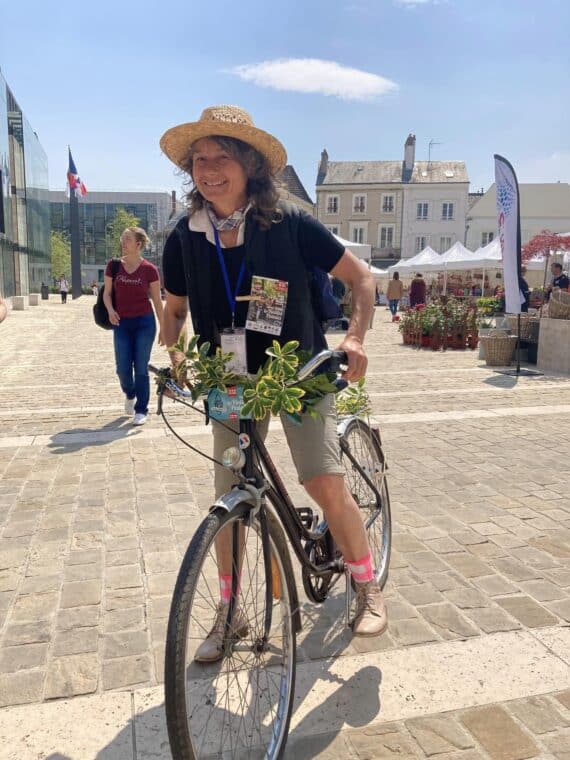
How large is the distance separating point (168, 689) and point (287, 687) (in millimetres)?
525

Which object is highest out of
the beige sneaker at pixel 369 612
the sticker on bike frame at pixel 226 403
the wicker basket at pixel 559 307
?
the wicker basket at pixel 559 307

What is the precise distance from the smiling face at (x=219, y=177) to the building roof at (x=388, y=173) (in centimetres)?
6247

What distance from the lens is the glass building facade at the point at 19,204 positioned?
1435 inches

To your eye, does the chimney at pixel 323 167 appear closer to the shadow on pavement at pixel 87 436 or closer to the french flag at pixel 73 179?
the french flag at pixel 73 179

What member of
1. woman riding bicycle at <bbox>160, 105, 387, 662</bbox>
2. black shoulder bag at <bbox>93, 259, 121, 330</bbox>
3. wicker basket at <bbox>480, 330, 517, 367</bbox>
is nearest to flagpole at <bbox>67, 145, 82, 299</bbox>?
wicker basket at <bbox>480, 330, 517, 367</bbox>

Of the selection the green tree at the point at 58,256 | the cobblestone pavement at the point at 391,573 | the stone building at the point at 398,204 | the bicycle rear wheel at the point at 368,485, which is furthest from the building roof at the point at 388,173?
the bicycle rear wheel at the point at 368,485

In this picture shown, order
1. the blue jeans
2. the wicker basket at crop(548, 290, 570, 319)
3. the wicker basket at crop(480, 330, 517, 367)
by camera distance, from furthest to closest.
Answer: the wicker basket at crop(480, 330, 517, 367) → the wicker basket at crop(548, 290, 570, 319) → the blue jeans

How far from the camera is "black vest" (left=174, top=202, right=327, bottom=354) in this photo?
2.27 m

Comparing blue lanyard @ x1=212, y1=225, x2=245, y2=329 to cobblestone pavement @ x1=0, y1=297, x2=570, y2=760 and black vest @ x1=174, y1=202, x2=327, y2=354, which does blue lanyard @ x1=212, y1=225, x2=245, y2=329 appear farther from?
cobblestone pavement @ x1=0, y1=297, x2=570, y2=760

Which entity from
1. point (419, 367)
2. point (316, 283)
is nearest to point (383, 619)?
→ point (316, 283)

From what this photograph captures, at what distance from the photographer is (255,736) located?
2.09 metres

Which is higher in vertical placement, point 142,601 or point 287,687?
point 287,687

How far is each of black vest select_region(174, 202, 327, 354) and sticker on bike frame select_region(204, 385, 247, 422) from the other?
27 cm

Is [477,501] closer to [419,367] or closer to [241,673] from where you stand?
[241,673]
